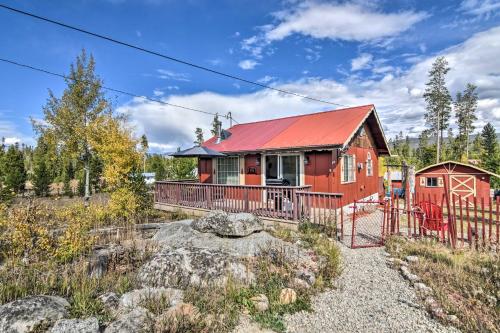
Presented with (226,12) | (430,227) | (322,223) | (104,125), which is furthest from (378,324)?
(104,125)

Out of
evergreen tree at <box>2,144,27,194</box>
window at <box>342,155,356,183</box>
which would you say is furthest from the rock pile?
evergreen tree at <box>2,144,27,194</box>

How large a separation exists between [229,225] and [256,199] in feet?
8.91

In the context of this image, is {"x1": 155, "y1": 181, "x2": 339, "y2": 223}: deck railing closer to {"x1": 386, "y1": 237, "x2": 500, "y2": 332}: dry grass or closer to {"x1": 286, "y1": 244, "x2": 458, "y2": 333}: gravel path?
{"x1": 386, "y1": 237, "x2": 500, "y2": 332}: dry grass

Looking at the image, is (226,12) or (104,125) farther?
(104,125)

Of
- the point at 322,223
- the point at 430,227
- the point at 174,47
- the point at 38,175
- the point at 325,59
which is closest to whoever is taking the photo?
the point at 430,227

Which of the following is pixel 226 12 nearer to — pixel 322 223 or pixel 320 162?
pixel 320 162

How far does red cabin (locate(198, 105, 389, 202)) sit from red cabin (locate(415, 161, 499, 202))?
424 cm

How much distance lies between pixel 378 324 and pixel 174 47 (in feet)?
39.3

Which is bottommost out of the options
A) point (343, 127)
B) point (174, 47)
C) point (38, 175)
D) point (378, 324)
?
point (378, 324)

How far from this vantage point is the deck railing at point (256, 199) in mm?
8680

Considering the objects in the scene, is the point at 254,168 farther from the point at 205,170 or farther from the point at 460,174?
the point at 460,174

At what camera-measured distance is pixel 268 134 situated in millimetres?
13797

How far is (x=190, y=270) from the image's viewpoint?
15.8ft

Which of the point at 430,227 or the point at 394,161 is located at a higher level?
the point at 394,161
